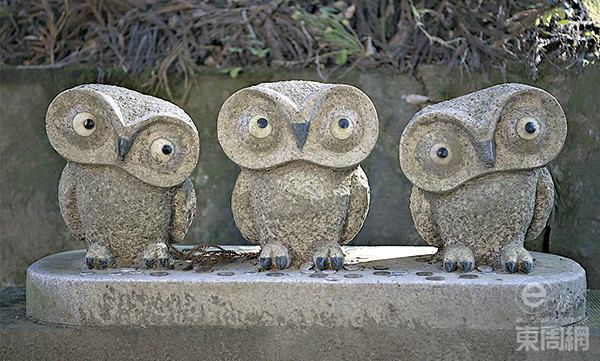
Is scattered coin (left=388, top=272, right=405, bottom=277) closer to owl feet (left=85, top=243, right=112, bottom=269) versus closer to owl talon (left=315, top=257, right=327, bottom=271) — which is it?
owl talon (left=315, top=257, right=327, bottom=271)

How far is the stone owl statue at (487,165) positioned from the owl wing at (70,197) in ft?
3.33

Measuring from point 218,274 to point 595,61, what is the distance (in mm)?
1852

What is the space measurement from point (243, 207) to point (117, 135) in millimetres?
438

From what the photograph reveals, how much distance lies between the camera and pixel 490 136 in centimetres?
200

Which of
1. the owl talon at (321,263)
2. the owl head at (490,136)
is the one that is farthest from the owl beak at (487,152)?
the owl talon at (321,263)

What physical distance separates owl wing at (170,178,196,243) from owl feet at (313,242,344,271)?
0.44 metres

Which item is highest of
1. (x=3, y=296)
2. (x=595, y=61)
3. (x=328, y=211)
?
(x=595, y=61)

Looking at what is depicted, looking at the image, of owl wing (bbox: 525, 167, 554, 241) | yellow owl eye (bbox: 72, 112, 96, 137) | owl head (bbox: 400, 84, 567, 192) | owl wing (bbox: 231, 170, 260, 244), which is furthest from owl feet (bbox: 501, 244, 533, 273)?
yellow owl eye (bbox: 72, 112, 96, 137)

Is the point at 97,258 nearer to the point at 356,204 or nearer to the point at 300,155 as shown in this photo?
the point at 300,155

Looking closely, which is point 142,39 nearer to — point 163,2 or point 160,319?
point 163,2

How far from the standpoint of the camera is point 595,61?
9.49 feet

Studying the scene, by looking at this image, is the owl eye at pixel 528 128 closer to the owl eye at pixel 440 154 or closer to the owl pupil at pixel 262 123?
the owl eye at pixel 440 154

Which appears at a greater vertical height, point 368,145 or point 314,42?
point 314,42

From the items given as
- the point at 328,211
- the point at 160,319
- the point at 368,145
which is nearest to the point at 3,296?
the point at 160,319
